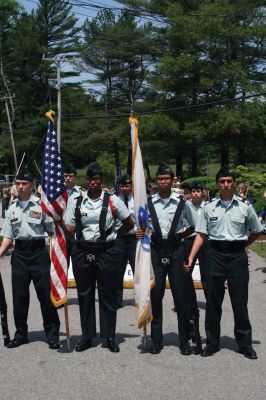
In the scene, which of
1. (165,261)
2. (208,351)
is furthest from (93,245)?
(208,351)

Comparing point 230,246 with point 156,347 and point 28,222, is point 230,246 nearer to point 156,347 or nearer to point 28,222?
point 156,347

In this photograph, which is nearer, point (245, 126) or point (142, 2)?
point (245, 126)

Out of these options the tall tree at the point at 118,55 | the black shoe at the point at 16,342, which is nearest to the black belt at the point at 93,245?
the black shoe at the point at 16,342

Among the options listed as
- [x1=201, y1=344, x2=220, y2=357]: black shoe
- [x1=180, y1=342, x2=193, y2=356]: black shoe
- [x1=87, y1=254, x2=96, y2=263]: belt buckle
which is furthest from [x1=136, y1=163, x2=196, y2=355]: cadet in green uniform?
[x1=87, y1=254, x2=96, y2=263]: belt buckle

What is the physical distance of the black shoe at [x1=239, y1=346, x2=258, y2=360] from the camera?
609cm

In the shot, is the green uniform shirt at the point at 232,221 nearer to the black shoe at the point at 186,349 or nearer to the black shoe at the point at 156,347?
the black shoe at the point at 186,349

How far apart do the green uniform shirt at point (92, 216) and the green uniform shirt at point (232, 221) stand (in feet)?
3.25

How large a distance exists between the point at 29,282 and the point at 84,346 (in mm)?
935

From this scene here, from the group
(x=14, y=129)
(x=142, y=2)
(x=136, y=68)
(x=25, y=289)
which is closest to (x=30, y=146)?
(x=14, y=129)

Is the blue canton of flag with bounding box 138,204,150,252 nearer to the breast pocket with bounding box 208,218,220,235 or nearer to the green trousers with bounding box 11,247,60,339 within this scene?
Answer: the breast pocket with bounding box 208,218,220,235

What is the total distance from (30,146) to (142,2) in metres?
15.9

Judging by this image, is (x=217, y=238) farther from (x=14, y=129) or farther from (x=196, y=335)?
(x=14, y=129)

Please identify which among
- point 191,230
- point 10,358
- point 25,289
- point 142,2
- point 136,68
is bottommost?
point 10,358

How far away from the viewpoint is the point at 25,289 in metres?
6.68
